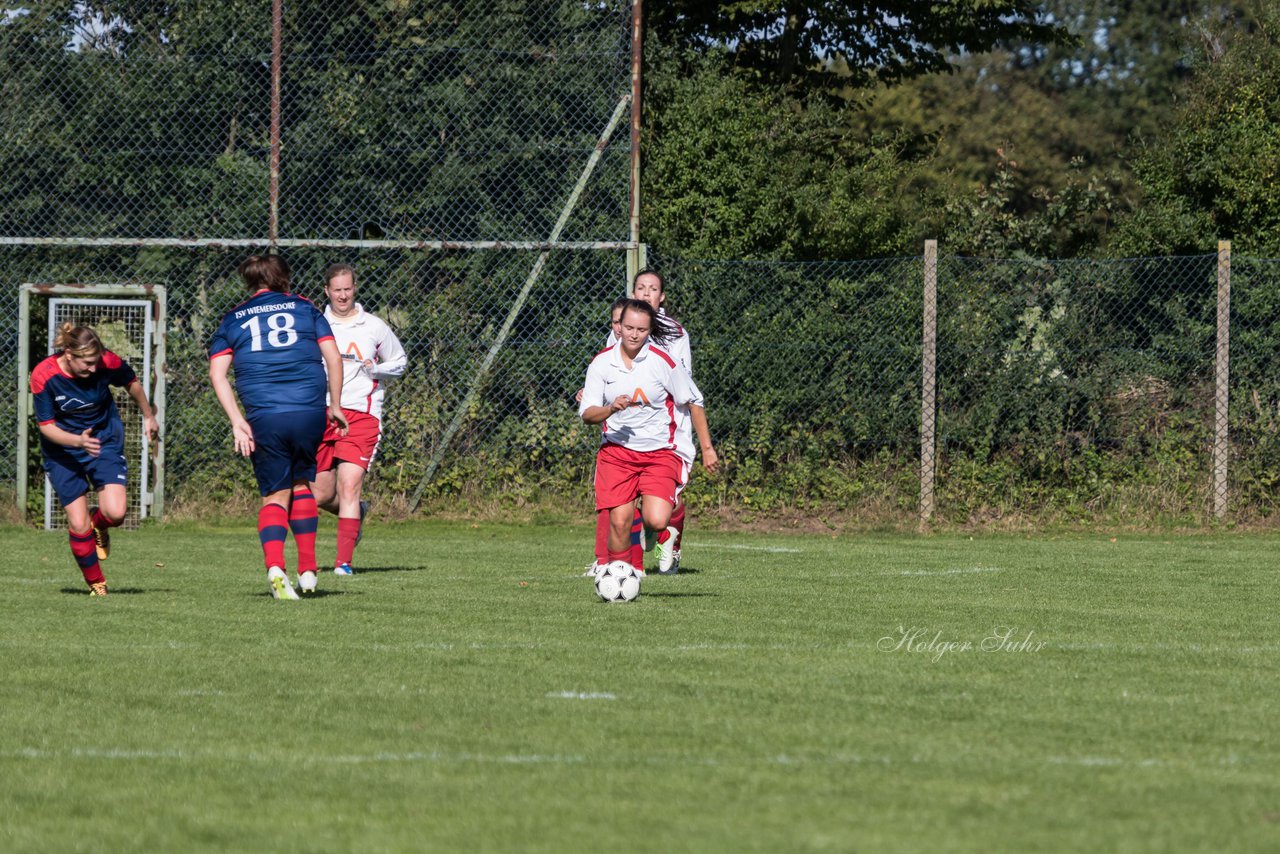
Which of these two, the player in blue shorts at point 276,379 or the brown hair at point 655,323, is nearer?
→ the player in blue shorts at point 276,379

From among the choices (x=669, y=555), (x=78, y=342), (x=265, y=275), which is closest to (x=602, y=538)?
(x=669, y=555)

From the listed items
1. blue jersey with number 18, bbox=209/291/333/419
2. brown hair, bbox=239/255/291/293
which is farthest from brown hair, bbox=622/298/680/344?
brown hair, bbox=239/255/291/293

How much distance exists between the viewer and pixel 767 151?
758 inches

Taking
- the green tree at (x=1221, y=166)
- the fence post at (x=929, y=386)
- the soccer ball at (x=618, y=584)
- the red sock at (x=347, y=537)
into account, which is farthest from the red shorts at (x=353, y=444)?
the green tree at (x=1221, y=166)

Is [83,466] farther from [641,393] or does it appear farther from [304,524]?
[641,393]

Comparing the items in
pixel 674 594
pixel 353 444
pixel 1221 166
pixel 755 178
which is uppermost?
pixel 1221 166

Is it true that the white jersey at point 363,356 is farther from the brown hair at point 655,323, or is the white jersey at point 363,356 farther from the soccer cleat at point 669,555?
the soccer cleat at point 669,555

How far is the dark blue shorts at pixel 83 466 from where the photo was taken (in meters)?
10.5

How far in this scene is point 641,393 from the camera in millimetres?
10359

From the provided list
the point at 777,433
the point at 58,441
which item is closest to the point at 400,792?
the point at 58,441

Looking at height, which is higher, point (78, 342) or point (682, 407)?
point (78, 342)

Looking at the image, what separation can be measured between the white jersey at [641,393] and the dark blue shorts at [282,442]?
1517mm

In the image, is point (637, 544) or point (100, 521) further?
point (637, 544)

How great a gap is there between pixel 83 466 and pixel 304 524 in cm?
145
